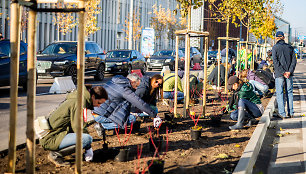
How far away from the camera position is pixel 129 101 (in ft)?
23.9

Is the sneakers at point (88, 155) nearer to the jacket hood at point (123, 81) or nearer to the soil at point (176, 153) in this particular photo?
the soil at point (176, 153)

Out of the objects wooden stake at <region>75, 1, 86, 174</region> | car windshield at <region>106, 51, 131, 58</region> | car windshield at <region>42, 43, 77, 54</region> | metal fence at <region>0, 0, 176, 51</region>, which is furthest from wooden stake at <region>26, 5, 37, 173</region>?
metal fence at <region>0, 0, 176, 51</region>

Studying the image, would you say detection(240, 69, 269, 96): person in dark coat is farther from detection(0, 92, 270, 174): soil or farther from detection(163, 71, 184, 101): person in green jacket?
detection(0, 92, 270, 174): soil

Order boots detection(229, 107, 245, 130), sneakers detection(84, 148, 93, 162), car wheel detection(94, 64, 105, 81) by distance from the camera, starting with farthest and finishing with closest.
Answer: car wheel detection(94, 64, 105, 81) → boots detection(229, 107, 245, 130) → sneakers detection(84, 148, 93, 162)

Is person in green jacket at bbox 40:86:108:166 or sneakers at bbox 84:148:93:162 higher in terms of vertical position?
person in green jacket at bbox 40:86:108:166

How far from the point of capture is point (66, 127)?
5.55 meters

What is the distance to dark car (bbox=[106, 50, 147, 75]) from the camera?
81.3 feet

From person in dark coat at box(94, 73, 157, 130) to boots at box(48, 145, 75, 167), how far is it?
5.48 ft

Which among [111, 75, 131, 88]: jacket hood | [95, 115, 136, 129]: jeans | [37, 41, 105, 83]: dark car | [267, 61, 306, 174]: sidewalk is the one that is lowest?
[267, 61, 306, 174]: sidewalk

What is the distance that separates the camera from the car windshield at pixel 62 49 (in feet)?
62.5

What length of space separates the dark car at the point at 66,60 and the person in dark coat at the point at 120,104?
36.5ft

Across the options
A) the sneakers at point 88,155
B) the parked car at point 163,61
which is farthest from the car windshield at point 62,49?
the sneakers at point 88,155

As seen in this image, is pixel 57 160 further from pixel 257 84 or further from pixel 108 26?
pixel 108 26

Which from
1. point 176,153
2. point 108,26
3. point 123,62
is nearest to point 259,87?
point 176,153
